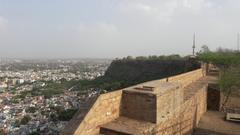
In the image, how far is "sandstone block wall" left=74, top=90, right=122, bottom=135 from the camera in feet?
17.8

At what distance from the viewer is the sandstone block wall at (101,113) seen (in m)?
5.44

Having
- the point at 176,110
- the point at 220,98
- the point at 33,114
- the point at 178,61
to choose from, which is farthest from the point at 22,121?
the point at 178,61

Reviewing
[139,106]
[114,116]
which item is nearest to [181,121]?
[139,106]

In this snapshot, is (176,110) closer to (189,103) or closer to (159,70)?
(189,103)

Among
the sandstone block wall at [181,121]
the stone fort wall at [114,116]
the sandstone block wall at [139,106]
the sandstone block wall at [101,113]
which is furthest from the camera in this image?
the sandstone block wall at [181,121]

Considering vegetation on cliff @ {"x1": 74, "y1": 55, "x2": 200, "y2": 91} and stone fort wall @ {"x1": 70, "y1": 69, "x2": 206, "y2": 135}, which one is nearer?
stone fort wall @ {"x1": 70, "y1": 69, "x2": 206, "y2": 135}

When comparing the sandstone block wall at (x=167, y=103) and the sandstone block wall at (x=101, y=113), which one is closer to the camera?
the sandstone block wall at (x=101, y=113)

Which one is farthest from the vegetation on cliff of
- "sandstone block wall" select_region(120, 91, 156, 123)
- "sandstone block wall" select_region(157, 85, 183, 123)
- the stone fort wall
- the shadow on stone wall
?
"sandstone block wall" select_region(120, 91, 156, 123)

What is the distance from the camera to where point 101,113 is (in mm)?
5938

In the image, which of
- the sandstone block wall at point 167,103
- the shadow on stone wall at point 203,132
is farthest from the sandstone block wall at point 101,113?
the shadow on stone wall at point 203,132

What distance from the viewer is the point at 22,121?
713 inches

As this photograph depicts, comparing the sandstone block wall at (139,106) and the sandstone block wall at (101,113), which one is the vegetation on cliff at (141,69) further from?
the sandstone block wall at (101,113)

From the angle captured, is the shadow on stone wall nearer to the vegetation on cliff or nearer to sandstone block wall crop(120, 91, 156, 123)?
sandstone block wall crop(120, 91, 156, 123)

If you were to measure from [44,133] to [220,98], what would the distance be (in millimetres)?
8196
